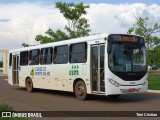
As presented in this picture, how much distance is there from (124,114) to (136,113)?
46 centimetres

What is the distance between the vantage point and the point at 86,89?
688 inches

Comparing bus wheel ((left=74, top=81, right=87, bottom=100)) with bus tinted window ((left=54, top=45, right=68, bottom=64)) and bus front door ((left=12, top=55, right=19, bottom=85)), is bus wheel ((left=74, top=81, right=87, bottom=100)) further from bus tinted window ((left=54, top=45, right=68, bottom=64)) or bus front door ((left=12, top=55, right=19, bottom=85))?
bus front door ((left=12, top=55, right=19, bottom=85))

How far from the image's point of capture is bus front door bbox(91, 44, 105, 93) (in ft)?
54.7

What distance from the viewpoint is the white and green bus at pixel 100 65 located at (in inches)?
647

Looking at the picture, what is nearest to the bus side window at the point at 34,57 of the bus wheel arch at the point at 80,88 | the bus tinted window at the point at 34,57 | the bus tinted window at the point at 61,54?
the bus tinted window at the point at 34,57

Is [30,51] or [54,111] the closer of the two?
[54,111]

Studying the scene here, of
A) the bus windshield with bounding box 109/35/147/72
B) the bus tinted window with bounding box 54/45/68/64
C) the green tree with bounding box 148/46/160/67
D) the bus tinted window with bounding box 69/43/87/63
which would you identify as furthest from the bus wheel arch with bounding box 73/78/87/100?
the green tree with bounding box 148/46/160/67

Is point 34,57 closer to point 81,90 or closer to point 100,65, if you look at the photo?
point 81,90

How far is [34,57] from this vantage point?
76.5 feet

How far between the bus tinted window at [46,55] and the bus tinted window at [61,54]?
0.61 meters

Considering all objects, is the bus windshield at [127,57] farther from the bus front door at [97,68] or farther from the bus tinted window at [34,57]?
the bus tinted window at [34,57]

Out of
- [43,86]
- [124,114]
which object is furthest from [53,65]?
[124,114]

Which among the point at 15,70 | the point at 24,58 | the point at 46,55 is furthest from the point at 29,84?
the point at 46,55

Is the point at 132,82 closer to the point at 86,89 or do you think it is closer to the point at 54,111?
the point at 86,89
